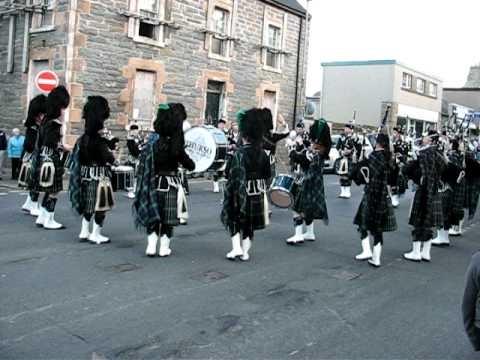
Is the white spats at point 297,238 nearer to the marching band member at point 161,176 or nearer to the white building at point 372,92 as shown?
the marching band member at point 161,176

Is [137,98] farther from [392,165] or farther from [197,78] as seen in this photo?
[392,165]

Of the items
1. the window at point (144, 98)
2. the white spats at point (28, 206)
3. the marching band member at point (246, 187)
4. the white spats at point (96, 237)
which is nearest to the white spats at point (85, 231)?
the white spats at point (96, 237)

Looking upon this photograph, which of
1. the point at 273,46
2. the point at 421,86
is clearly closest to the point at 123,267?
the point at 273,46

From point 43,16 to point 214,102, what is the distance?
6549 millimetres

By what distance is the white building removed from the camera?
1560 inches

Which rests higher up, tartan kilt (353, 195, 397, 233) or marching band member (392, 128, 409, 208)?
marching band member (392, 128, 409, 208)

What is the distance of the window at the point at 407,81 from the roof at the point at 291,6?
19059 millimetres

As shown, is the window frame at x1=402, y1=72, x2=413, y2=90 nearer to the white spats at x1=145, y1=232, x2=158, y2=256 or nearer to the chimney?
the chimney

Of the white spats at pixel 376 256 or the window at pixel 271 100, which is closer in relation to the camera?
the white spats at pixel 376 256

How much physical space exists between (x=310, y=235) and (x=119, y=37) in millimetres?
10500

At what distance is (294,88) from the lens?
24.3 meters

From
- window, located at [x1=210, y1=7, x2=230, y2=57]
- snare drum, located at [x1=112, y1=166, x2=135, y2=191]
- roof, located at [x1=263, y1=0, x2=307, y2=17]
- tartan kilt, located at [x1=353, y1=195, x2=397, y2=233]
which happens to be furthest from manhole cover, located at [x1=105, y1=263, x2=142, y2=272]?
roof, located at [x1=263, y1=0, x2=307, y2=17]

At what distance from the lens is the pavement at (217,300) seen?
14.0ft

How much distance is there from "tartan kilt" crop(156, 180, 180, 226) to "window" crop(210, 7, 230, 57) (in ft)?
45.7
